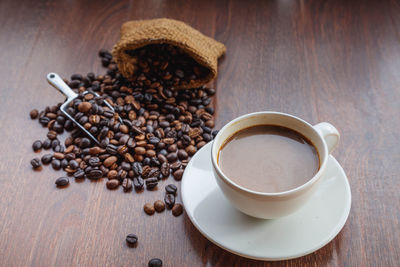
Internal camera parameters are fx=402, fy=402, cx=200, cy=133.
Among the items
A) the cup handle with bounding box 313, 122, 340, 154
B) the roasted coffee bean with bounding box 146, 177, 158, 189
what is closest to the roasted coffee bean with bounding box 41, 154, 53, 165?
the roasted coffee bean with bounding box 146, 177, 158, 189

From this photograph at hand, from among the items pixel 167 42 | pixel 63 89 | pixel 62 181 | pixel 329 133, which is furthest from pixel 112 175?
pixel 329 133

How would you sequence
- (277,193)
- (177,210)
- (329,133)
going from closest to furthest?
(277,193) < (329,133) < (177,210)

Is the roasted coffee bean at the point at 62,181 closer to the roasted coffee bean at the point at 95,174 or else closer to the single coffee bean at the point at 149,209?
the roasted coffee bean at the point at 95,174

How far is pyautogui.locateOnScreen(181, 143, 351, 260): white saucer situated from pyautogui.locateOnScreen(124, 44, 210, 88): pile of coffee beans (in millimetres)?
468

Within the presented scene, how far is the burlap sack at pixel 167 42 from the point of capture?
1345 millimetres

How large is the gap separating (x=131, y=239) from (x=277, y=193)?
1.39 feet

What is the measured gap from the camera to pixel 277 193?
0.84 m

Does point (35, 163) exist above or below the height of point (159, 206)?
above

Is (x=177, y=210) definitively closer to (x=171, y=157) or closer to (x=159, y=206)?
(x=159, y=206)

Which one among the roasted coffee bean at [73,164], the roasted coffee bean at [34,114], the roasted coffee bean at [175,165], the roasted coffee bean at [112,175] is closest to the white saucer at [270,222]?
the roasted coffee bean at [175,165]

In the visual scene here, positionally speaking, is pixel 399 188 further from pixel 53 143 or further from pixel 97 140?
pixel 53 143

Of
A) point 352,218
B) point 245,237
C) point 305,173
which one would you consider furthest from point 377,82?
point 245,237

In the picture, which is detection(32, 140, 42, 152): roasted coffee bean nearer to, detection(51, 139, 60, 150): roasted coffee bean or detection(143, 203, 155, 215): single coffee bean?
detection(51, 139, 60, 150): roasted coffee bean

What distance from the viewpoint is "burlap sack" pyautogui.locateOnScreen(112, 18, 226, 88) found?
4.41 feet
